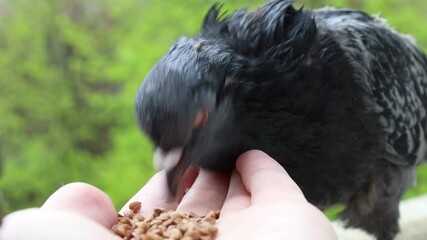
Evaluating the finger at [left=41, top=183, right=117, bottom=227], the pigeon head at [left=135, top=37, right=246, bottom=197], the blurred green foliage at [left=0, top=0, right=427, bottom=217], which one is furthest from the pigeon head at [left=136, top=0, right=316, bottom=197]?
the blurred green foliage at [left=0, top=0, right=427, bottom=217]

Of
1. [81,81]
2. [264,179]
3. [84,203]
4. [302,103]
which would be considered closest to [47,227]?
[84,203]

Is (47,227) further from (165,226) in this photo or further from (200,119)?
(200,119)

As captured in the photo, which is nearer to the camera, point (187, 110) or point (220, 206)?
point (187, 110)

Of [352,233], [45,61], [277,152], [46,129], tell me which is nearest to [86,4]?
[45,61]

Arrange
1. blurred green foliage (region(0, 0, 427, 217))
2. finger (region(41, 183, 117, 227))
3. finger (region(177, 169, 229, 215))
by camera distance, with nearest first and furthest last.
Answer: finger (region(41, 183, 117, 227))
finger (region(177, 169, 229, 215))
blurred green foliage (region(0, 0, 427, 217))

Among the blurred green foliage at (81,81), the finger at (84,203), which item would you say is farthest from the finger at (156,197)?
the blurred green foliage at (81,81)

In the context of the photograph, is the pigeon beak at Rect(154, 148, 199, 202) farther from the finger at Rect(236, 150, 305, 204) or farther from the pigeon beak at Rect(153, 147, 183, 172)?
the finger at Rect(236, 150, 305, 204)

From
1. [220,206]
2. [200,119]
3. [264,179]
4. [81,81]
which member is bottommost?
[81,81]
